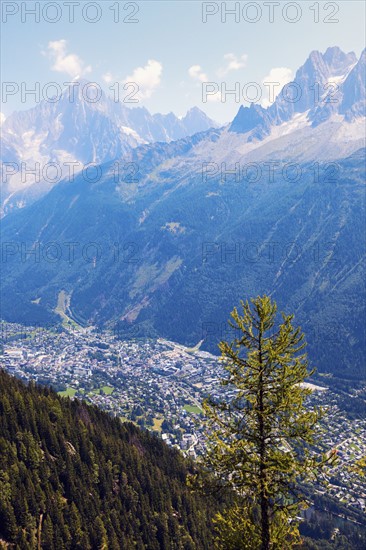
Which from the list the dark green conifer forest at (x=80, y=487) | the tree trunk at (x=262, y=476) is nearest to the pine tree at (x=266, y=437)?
the tree trunk at (x=262, y=476)

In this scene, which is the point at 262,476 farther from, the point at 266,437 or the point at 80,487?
→ the point at 80,487

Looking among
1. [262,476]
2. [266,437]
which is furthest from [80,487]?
[266,437]

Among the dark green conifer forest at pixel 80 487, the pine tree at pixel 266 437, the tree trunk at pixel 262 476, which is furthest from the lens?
the dark green conifer forest at pixel 80 487

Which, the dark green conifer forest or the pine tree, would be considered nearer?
the pine tree

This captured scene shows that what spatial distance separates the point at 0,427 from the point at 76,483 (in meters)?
15.8

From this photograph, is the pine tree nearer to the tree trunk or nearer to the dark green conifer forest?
the tree trunk

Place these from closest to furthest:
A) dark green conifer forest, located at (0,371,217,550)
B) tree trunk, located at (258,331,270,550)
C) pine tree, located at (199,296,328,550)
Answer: tree trunk, located at (258,331,270,550) → pine tree, located at (199,296,328,550) → dark green conifer forest, located at (0,371,217,550)

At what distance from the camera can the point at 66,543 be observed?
64312 mm

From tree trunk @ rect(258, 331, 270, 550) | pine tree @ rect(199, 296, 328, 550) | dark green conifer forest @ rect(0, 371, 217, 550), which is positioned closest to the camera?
tree trunk @ rect(258, 331, 270, 550)

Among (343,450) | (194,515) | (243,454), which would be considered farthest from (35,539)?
(343,450)

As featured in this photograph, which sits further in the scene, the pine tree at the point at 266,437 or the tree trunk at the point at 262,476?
the pine tree at the point at 266,437

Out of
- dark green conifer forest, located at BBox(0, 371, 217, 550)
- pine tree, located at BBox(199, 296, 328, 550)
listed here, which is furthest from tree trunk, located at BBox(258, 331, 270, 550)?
dark green conifer forest, located at BBox(0, 371, 217, 550)

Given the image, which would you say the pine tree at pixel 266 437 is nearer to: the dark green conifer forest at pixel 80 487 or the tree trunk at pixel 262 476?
the tree trunk at pixel 262 476

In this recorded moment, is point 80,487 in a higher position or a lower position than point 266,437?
lower
